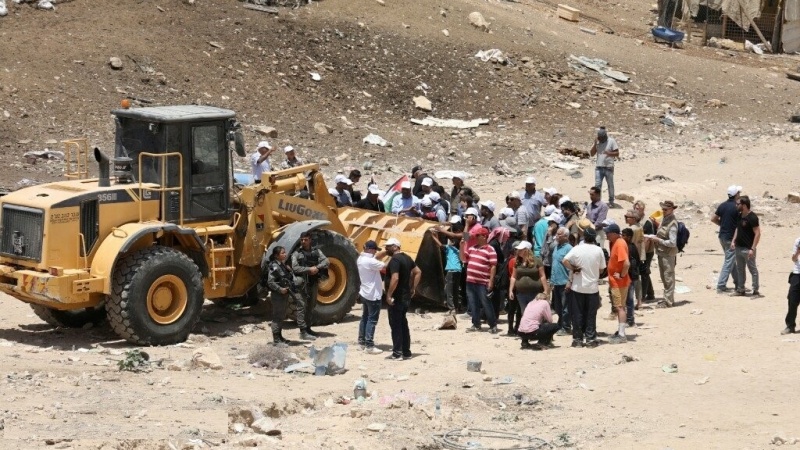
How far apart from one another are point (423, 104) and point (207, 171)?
1599 centimetres

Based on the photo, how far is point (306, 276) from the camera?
15.9 m

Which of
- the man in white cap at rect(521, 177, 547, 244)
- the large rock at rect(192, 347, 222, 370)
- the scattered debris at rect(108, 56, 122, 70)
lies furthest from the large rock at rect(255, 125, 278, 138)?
the large rock at rect(192, 347, 222, 370)

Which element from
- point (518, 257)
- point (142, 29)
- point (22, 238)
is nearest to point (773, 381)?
point (518, 257)

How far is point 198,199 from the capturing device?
51.8ft

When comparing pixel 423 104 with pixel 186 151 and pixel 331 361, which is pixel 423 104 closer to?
pixel 186 151

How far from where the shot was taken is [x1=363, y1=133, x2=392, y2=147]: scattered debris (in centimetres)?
2866

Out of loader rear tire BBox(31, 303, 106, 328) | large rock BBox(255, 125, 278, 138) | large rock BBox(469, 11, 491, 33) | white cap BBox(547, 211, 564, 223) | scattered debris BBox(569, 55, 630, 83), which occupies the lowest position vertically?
loader rear tire BBox(31, 303, 106, 328)

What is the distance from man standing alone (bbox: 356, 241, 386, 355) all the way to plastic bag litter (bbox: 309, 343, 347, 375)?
1.02 m

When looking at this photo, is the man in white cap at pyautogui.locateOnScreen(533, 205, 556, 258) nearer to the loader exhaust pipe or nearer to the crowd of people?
the crowd of people

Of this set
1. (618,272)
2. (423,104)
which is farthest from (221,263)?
(423,104)

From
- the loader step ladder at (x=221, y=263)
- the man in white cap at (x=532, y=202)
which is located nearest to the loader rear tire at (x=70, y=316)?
the loader step ladder at (x=221, y=263)

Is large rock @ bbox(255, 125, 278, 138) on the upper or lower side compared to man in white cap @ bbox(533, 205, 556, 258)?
upper

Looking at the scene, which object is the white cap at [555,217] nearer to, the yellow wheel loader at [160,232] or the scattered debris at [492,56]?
the yellow wheel loader at [160,232]

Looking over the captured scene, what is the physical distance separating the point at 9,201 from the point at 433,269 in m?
5.18
